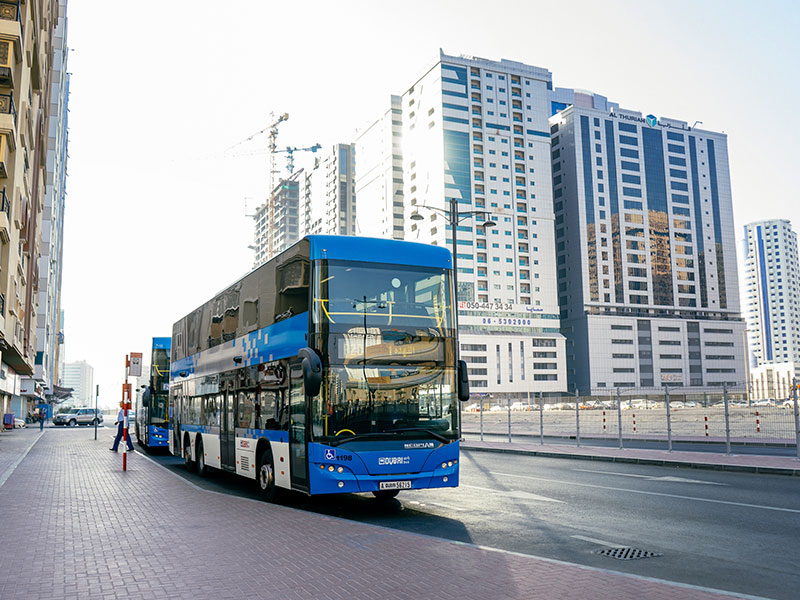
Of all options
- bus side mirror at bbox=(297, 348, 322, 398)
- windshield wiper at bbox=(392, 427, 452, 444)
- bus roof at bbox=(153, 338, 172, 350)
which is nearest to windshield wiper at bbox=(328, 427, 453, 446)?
windshield wiper at bbox=(392, 427, 452, 444)

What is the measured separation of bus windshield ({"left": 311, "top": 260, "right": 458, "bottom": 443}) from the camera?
10.6m

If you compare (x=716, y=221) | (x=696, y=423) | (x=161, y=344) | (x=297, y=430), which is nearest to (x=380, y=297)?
(x=297, y=430)

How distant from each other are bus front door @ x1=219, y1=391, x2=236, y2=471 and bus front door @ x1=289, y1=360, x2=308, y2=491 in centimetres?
360

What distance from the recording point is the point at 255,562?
285 inches

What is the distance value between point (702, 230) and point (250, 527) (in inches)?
5492

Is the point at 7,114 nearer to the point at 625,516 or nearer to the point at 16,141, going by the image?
the point at 16,141

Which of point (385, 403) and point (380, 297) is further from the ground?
point (380, 297)

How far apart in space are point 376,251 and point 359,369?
1.96 m

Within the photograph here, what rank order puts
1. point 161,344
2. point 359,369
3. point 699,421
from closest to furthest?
point 359,369 → point 699,421 → point 161,344

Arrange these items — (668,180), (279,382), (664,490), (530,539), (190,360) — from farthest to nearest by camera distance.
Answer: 1. (668,180)
2. (190,360)
3. (664,490)
4. (279,382)
5. (530,539)

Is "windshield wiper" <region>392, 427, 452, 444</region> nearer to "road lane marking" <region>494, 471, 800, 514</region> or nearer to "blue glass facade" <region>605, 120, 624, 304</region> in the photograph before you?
"road lane marking" <region>494, 471, 800, 514</region>

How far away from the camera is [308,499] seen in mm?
12766

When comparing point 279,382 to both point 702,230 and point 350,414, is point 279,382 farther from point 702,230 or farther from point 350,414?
point 702,230

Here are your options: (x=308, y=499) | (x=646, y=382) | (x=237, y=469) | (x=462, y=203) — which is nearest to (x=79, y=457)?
(x=237, y=469)
